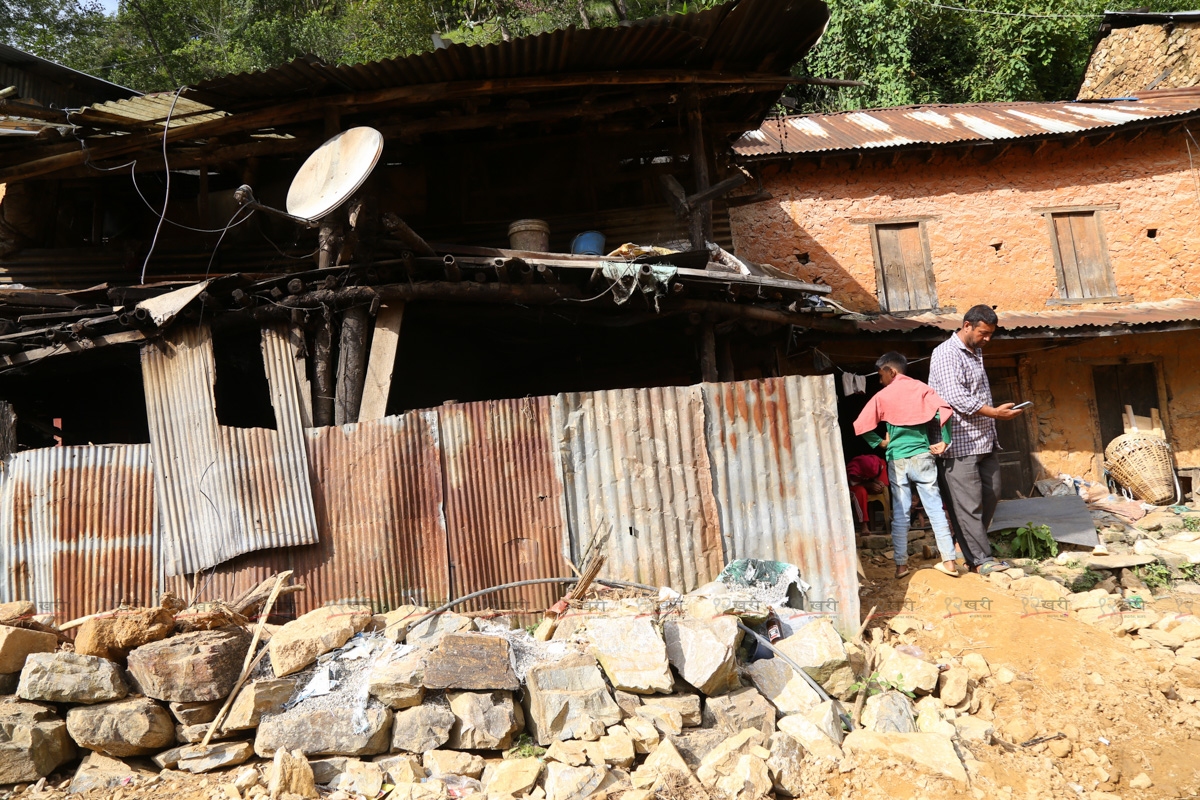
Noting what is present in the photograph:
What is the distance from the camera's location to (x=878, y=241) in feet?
38.4

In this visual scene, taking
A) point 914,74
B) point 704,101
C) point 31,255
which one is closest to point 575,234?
point 704,101

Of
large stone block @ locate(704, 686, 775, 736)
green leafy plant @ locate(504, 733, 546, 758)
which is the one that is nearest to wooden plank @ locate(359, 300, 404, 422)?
green leafy plant @ locate(504, 733, 546, 758)

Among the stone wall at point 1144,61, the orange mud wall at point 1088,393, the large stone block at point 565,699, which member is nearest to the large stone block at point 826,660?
the large stone block at point 565,699

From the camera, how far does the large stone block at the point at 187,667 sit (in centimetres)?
418

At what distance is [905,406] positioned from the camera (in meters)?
6.10

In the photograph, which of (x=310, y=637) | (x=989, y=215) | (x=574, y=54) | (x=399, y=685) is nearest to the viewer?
(x=399, y=685)

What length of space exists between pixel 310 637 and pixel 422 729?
99 cm

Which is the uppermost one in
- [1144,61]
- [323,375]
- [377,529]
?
[1144,61]

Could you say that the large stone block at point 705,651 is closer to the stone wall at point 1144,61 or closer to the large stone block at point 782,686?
the large stone block at point 782,686

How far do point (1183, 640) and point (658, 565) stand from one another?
3.67m

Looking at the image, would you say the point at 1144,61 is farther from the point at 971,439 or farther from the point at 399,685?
the point at 399,685

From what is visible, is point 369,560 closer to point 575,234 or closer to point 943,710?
point 943,710

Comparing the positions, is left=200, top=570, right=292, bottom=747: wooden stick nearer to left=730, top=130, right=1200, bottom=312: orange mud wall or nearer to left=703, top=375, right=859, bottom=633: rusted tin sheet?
left=703, top=375, right=859, bottom=633: rusted tin sheet

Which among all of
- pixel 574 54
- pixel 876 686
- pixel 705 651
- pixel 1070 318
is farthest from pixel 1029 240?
pixel 705 651
